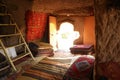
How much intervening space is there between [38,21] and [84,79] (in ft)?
10.1

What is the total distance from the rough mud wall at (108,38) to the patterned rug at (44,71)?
0.86 meters

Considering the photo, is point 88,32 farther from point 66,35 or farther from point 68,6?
point 68,6

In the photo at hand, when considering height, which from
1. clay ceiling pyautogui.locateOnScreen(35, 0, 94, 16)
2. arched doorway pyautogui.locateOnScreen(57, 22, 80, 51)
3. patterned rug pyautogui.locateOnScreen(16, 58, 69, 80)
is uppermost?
clay ceiling pyautogui.locateOnScreen(35, 0, 94, 16)

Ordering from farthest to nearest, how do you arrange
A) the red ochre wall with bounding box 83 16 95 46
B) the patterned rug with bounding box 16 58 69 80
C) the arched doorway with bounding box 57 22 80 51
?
the arched doorway with bounding box 57 22 80 51 → the red ochre wall with bounding box 83 16 95 46 → the patterned rug with bounding box 16 58 69 80

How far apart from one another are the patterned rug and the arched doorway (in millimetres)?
2997

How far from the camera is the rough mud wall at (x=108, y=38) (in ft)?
7.37

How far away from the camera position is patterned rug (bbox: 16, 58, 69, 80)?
2923mm

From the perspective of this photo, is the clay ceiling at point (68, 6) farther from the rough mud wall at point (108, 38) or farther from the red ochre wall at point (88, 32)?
the rough mud wall at point (108, 38)

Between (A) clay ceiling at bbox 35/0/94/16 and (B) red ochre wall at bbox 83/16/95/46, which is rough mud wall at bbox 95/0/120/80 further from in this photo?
(B) red ochre wall at bbox 83/16/95/46

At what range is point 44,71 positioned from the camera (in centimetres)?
315

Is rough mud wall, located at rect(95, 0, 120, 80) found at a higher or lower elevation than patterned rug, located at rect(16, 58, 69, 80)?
higher

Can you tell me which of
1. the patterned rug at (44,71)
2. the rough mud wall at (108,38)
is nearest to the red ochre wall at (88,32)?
the patterned rug at (44,71)

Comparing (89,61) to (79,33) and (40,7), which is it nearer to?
(40,7)

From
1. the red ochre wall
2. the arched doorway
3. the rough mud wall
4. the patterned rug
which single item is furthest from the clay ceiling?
the rough mud wall
